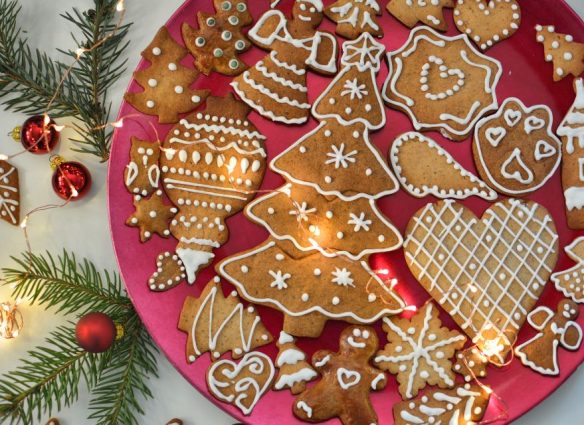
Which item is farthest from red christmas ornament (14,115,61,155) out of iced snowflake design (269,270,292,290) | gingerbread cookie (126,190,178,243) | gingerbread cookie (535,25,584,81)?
gingerbread cookie (535,25,584,81)

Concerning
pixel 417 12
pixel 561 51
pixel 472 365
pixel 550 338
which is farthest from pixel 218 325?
pixel 561 51

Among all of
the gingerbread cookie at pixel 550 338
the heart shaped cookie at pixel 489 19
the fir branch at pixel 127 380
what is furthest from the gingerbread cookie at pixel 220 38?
the gingerbread cookie at pixel 550 338

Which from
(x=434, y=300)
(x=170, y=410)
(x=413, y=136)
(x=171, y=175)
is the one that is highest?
(x=413, y=136)

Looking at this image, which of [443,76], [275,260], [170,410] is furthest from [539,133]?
[170,410]

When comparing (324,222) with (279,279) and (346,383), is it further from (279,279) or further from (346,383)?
(346,383)

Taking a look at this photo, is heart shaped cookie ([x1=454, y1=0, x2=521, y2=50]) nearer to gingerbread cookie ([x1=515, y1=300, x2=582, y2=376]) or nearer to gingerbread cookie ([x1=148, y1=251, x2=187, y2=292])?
gingerbread cookie ([x1=515, y1=300, x2=582, y2=376])

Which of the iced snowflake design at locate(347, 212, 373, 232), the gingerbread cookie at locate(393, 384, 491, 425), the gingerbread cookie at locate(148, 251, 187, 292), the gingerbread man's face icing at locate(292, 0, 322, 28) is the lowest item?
the gingerbread cookie at locate(393, 384, 491, 425)

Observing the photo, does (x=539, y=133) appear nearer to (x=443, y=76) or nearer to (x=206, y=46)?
(x=443, y=76)
